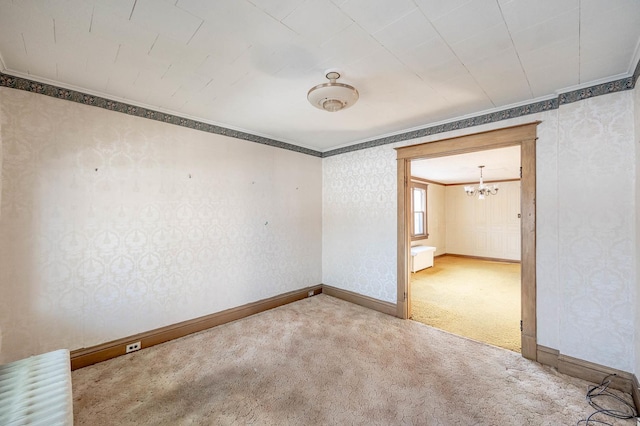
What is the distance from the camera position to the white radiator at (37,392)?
115cm

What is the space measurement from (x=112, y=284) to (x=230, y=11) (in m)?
2.56

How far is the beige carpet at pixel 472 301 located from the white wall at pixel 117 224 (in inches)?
97.8

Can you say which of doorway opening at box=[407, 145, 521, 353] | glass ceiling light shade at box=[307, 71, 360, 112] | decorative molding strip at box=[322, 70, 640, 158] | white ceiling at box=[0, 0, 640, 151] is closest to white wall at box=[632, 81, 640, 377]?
decorative molding strip at box=[322, 70, 640, 158]

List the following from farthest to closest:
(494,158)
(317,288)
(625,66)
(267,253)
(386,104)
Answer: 1. (494,158)
2. (317,288)
3. (267,253)
4. (386,104)
5. (625,66)

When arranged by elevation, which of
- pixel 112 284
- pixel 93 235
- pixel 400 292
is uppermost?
pixel 93 235

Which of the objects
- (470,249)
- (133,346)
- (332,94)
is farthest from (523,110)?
(470,249)

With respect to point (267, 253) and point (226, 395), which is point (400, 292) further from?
point (226, 395)

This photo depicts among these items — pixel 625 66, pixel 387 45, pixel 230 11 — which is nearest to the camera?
pixel 230 11

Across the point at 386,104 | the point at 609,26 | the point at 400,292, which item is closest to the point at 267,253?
the point at 400,292

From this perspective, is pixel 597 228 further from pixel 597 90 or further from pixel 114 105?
pixel 114 105

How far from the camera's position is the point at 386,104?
264 cm

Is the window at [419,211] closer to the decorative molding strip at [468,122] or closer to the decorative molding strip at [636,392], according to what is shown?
the decorative molding strip at [468,122]

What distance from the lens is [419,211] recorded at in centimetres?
773

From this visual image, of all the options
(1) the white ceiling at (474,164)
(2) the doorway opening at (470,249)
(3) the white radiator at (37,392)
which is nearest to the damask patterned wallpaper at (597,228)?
(2) the doorway opening at (470,249)
